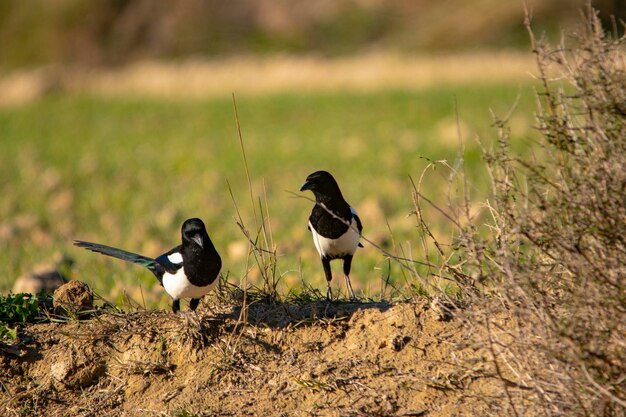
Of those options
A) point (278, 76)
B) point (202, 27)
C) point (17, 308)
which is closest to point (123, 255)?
point (17, 308)

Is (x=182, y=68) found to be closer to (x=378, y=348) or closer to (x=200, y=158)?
(x=200, y=158)

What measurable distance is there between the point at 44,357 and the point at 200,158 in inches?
385

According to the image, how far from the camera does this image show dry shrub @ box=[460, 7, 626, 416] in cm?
347

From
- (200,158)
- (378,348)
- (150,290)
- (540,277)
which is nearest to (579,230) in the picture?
(540,277)

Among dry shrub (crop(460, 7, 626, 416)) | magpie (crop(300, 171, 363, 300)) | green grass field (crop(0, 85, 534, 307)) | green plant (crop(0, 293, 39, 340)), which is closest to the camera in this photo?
dry shrub (crop(460, 7, 626, 416))

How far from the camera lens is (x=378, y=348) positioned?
4.43 metres

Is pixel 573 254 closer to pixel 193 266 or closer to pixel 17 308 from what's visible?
pixel 193 266

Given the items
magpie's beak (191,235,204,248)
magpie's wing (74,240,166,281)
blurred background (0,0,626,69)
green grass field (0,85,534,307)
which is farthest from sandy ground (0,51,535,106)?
magpie's beak (191,235,204,248)

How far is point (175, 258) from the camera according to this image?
14.9 ft

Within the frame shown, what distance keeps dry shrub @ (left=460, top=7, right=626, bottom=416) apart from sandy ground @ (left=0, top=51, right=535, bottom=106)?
50.2ft

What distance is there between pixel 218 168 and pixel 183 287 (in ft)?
30.1

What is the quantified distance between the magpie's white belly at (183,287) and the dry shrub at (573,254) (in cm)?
137

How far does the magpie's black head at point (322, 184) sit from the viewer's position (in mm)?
4973

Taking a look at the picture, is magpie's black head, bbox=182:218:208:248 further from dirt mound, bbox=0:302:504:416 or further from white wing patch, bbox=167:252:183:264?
dirt mound, bbox=0:302:504:416
